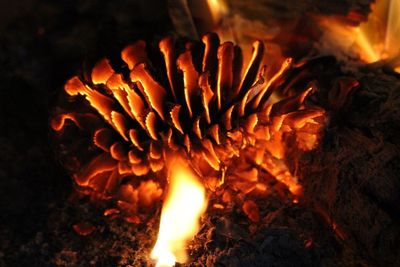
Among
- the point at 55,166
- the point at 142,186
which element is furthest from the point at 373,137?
the point at 55,166

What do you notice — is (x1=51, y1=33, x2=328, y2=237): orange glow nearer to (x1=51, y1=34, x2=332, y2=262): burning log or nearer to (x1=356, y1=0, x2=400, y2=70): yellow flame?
(x1=51, y1=34, x2=332, y2=262): burning log

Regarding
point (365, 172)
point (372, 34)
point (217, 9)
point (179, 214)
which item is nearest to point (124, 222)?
point (179, 214)

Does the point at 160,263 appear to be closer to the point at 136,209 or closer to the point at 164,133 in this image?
the point at 136,209

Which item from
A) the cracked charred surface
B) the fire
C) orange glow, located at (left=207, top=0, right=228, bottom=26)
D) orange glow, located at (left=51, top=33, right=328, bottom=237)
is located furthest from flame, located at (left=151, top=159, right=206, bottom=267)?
the fire

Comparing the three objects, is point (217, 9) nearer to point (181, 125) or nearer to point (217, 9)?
point (217, 9)

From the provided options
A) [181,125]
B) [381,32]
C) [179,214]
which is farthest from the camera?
[381,32]

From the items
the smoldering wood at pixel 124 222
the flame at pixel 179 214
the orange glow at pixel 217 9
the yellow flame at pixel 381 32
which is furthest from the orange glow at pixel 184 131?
the yellow flame at pixel 381 32
